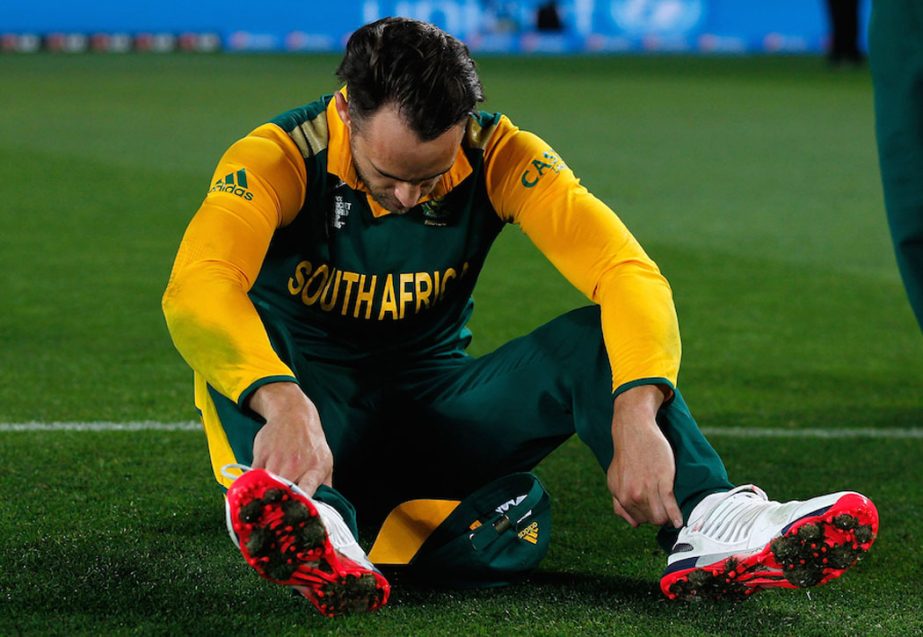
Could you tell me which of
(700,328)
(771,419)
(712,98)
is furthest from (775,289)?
(712,98)

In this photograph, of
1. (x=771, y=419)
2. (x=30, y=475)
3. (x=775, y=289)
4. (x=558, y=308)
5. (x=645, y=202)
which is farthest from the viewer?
(x=645, y=202)

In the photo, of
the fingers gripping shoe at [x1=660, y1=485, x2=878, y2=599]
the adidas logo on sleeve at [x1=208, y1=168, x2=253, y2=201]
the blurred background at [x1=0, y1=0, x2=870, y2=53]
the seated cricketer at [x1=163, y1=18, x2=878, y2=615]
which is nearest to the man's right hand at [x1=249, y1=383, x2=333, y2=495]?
the seated cricketer at [x1=163, y1=18, x2=878, y2=615]

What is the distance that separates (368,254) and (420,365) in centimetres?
30

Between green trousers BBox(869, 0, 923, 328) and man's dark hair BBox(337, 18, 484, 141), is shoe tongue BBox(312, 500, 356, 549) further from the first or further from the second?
green trousers BBox(869, 0, 923, 328)

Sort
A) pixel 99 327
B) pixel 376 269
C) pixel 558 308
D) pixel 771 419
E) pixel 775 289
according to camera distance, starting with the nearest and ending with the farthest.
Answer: pixel 376 269
pixel 771 419
pixel 99 327
pixel 558 308
pixel 775 289

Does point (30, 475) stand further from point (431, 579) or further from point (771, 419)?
point (771, 419)

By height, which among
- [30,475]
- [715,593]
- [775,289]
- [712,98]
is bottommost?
[712,98]

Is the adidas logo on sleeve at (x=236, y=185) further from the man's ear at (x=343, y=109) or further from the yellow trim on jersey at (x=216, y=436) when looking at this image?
the yellow trim on jersey at (x=216, y=436)

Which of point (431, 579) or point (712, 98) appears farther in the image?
point (712, 98)

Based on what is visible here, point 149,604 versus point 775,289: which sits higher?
point 149,604

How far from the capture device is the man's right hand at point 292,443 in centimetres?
263

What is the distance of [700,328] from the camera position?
240 inches

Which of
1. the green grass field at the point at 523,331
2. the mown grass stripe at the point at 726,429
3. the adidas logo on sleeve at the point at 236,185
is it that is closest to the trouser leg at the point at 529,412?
the green grass field at the point at 523,331

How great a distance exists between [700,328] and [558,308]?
663 mm
